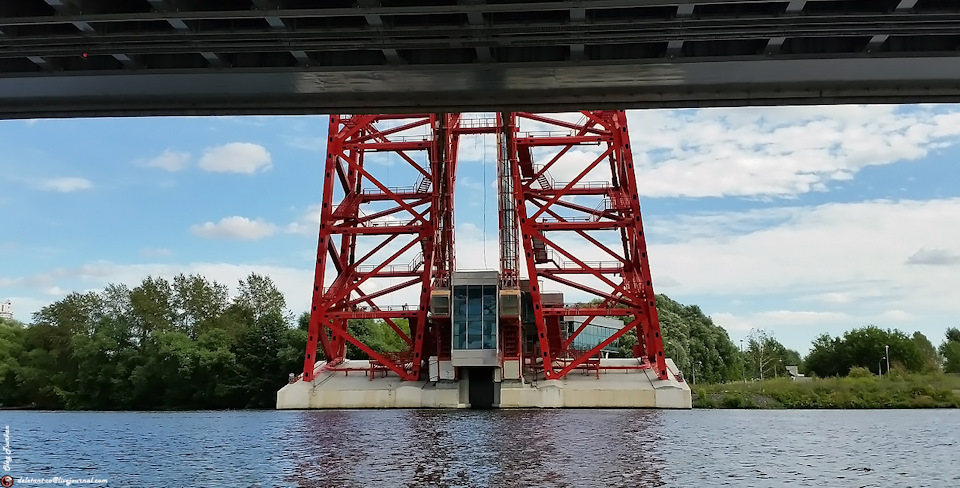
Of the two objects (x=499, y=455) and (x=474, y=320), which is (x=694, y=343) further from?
(x=499, y=455)

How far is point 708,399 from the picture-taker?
219ft

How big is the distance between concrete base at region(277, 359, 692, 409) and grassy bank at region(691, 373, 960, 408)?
613 centimetres

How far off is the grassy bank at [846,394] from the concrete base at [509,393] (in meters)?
6.13

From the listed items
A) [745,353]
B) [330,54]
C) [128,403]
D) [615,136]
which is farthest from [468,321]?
[745,353]

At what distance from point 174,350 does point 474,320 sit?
30.2m

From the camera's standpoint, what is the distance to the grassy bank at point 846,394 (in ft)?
207

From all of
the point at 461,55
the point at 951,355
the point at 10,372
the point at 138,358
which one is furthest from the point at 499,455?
the point at 951,355

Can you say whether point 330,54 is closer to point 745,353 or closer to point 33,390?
point 33,390

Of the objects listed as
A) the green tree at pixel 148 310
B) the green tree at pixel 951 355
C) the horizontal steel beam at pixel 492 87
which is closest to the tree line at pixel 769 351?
the green tree at pixel 951 355

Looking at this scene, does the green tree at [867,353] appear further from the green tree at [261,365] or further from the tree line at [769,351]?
the green tree at [261,365]

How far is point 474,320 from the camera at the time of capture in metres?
61.6

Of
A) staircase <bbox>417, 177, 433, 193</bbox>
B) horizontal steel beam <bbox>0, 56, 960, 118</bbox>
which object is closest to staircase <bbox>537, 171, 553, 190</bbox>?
staircase <bbox>417, 177, 433, 193</bbox>

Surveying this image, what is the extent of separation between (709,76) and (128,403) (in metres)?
71.0

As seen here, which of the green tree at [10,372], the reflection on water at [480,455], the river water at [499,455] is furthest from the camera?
the green tree at [10,372]
